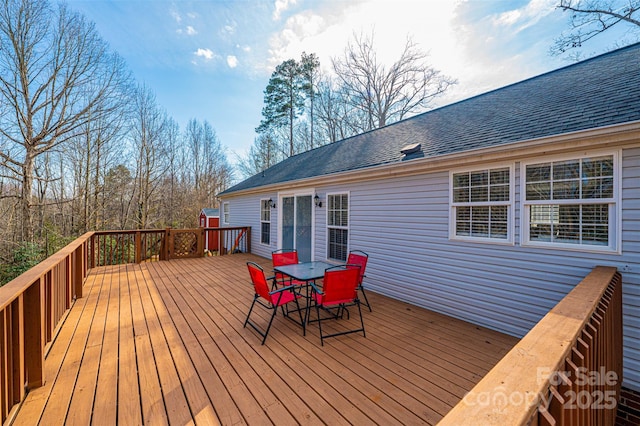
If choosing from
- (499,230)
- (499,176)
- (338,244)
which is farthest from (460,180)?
(338,244)

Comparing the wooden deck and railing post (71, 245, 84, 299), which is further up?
railing post (71, 245, 84, 299)

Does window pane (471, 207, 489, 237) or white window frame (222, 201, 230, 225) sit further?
white window frame (222, 201, 230, 225)

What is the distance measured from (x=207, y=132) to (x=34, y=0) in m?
12.5

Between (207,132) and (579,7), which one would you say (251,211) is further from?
(207,132)

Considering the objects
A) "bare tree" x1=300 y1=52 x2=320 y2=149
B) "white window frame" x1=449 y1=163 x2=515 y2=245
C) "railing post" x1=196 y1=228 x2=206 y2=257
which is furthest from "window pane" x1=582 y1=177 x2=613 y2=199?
"bare tree" x1=300 y1=52 x2=320 y2=149

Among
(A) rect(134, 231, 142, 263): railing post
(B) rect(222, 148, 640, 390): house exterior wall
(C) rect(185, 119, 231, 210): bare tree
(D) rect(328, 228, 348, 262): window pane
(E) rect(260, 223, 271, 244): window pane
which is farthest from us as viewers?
(C) rect(185, 119, 231, 210): bare tree

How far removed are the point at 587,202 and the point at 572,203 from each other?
124 millimetres

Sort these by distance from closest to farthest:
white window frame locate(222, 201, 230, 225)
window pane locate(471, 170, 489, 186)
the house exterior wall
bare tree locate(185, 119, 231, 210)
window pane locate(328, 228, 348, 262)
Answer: the house exterior wall
window pane locate(471, 170, 489, 186)
window pane locate(328, 228, 348, 262)
white window frame locate(222, 201, 230, 225)
bare tree locate(185, 119, 231, 210)

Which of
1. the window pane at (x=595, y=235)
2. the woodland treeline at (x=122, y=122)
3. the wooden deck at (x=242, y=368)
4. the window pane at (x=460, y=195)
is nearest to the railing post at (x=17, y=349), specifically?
the wooden deck at (x=242, y=368)

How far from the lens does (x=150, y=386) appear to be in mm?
2396

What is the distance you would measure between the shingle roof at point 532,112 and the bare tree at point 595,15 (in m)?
2.12

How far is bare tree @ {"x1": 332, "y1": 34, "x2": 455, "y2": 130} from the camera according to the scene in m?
13.3

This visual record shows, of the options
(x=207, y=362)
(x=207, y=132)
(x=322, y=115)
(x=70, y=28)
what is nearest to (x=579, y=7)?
(x=207, y=362)

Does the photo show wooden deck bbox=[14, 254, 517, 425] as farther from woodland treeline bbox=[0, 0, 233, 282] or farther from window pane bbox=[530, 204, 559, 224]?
woodland treeline bbox=[0, 0, 233, 282]
